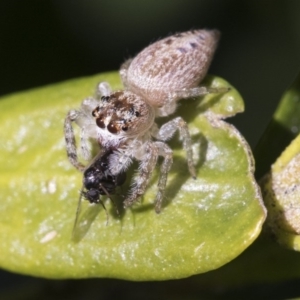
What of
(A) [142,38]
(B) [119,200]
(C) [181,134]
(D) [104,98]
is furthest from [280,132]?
(A) [142,38]

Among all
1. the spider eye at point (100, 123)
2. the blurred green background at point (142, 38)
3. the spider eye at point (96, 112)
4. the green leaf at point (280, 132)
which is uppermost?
the green leaf at point (280, 132)

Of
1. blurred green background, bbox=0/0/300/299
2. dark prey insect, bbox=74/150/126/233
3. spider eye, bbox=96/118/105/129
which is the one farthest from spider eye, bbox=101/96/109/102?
Result: blurred green background, bbox=0/0/300/299

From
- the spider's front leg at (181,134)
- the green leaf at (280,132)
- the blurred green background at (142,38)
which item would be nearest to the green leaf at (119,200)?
the spider's front leg at (181,134)

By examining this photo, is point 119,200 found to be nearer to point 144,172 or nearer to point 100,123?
point 144,172

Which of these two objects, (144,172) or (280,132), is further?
(144,172)

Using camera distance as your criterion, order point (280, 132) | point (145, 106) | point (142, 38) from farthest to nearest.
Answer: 1. point (142, 38)
2. point (145, 106)
3. point (280, 132)

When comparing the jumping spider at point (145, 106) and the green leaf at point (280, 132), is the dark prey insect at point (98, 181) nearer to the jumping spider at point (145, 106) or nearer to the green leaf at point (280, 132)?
the jumping spider at point (145, 106)
